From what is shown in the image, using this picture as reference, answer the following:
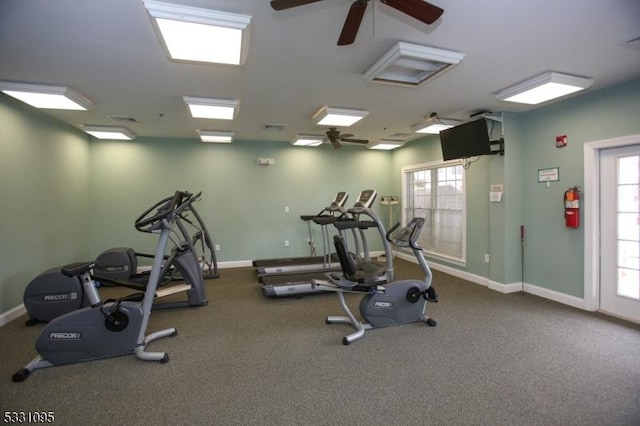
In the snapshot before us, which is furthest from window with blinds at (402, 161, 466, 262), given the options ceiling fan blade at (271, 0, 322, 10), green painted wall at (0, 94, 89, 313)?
green painted wall at (0, 94, 89, 313)

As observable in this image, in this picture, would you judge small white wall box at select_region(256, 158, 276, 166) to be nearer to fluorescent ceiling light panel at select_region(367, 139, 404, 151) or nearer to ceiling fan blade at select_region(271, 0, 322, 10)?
fluorescent ceiling light panel at select_region(367, 139, 404, 151)

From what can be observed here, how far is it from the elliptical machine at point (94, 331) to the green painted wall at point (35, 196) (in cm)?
168

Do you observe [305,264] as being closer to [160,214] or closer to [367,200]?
[367,200]

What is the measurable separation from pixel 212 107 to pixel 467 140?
11.9 feet

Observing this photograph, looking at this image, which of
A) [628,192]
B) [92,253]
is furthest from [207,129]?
[628,192]

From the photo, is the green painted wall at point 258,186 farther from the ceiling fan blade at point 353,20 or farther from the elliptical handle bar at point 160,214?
the ceiling fan blade at point 353,20

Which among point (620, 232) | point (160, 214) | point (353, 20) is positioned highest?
point (353, 20)

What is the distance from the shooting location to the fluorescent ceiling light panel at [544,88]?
313cm

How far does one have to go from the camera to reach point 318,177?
6895 mm

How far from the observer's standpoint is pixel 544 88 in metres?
3.36

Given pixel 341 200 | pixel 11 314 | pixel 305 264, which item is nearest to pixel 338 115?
pixel 341 200

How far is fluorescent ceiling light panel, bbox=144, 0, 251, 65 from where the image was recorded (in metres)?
1.98

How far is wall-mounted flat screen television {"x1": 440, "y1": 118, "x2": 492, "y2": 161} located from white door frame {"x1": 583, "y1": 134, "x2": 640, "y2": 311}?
112 centimetres

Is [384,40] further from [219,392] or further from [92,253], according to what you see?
[92,253]
